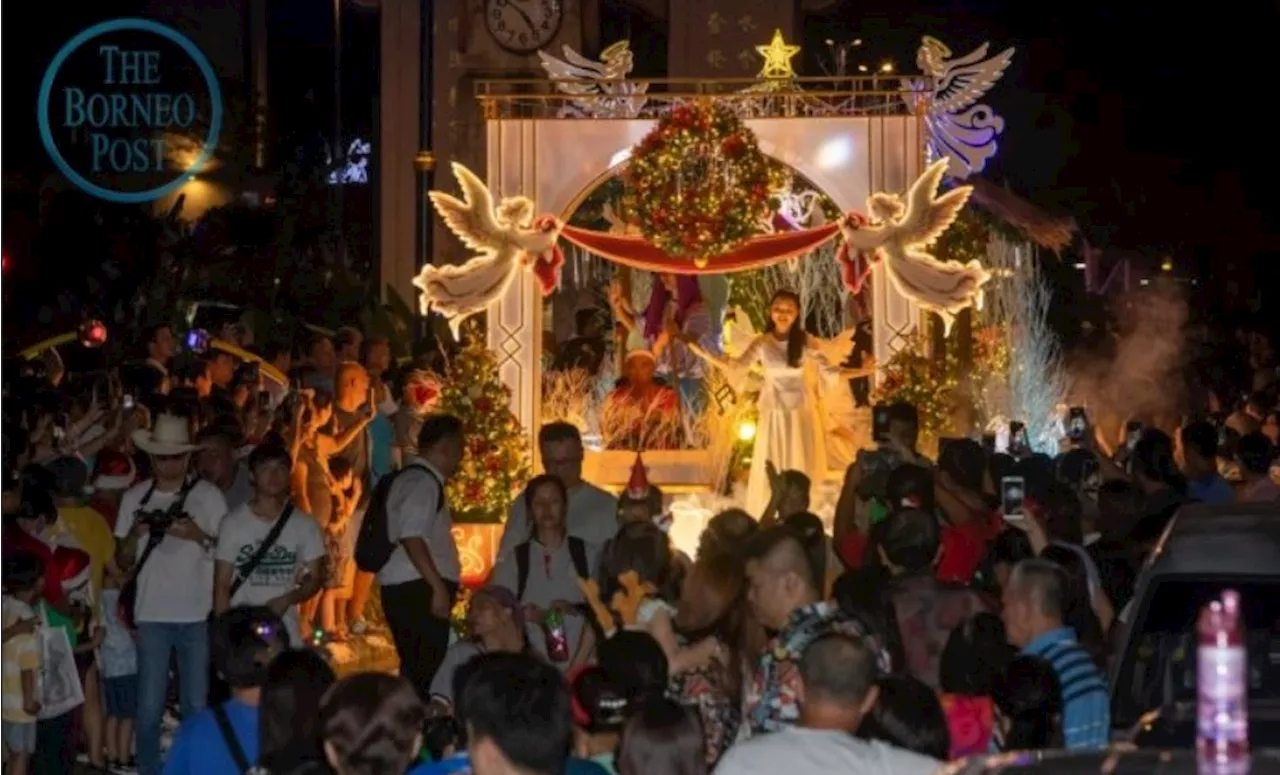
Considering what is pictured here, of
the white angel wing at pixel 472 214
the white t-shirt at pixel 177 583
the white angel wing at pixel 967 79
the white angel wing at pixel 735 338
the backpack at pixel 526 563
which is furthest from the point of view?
the white angel wing at pixel 967 79

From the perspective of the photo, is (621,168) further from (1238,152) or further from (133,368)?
(1238,152)

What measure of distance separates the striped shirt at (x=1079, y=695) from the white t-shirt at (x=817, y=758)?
1555mm

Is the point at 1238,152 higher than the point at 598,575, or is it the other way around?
the point at 1238,152

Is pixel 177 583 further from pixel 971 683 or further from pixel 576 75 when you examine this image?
pixel 576 75

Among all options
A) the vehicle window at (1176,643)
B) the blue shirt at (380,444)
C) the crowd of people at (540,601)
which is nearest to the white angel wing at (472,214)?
the blue shirt at (380,444)

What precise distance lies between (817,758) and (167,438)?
254 inches

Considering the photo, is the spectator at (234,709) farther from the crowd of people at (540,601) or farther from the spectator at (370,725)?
the spectator at (370,725)

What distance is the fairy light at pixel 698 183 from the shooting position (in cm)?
1805

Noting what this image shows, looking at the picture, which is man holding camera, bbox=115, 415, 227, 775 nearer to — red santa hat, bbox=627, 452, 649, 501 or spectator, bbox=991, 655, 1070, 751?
red santa hat, bbox=627, 452, 649, 501

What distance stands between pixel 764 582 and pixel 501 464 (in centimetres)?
998

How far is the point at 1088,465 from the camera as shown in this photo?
14109 mm

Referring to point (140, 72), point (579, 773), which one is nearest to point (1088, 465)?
point (140, 72)

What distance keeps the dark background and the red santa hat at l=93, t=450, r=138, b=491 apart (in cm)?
2176

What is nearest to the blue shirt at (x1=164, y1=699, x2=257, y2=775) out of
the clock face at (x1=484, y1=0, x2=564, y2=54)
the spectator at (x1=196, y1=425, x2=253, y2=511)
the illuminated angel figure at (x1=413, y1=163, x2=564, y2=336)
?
the spectator at (x1=196, y1=425, x2=253, y2=511)
